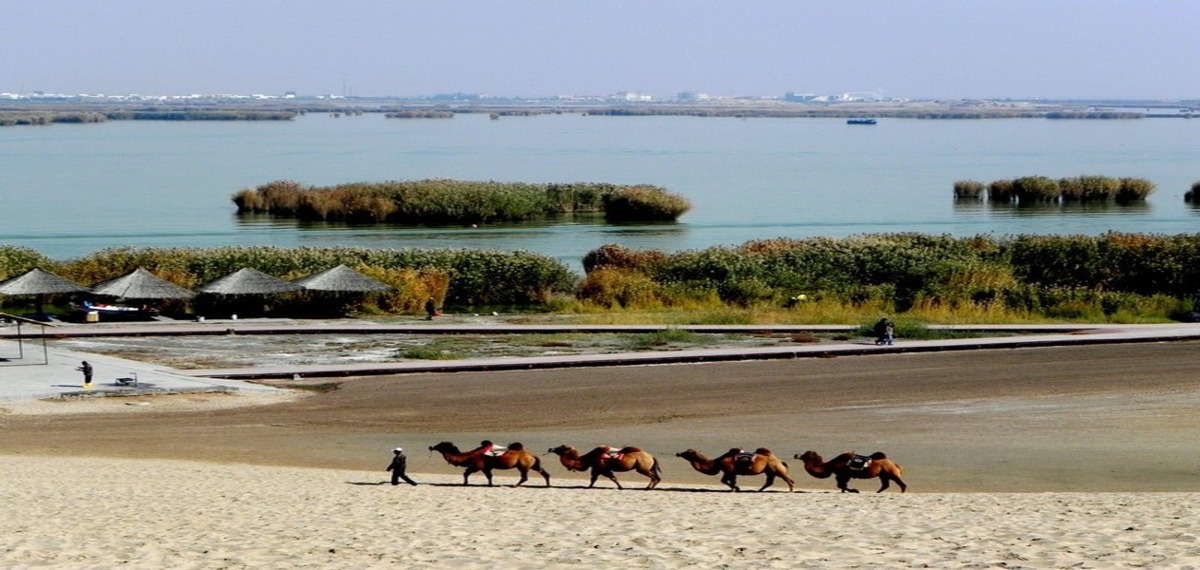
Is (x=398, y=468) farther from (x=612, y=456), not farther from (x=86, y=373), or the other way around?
(x=86, y=373)

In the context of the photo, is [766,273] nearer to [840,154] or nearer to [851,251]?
[851,251]

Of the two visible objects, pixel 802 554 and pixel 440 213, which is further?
pixel 440 213

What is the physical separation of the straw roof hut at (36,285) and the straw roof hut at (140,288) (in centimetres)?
86

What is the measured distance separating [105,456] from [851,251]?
32.5 meters

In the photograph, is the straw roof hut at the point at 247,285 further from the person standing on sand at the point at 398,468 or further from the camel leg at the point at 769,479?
the camel leg at the point at 769,479

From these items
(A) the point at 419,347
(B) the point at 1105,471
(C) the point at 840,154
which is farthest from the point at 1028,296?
(C) the point at 840,154

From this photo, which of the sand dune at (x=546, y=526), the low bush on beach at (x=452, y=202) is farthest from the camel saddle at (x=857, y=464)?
the low bush on beach at (x=452, y=202)

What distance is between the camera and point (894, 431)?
26281 millimetres

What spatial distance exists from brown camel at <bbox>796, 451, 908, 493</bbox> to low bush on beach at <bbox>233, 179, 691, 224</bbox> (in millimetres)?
61947

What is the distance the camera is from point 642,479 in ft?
72.8

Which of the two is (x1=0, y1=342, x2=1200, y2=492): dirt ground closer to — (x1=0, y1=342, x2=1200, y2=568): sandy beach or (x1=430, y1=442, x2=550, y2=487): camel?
(x1=0, y1=342, x2=1200, y2=568): sandy beach

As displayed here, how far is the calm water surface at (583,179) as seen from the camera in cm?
7594

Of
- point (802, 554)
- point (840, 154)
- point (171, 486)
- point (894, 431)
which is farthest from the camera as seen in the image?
point (840, 154)

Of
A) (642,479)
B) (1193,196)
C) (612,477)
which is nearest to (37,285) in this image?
(642,479)
